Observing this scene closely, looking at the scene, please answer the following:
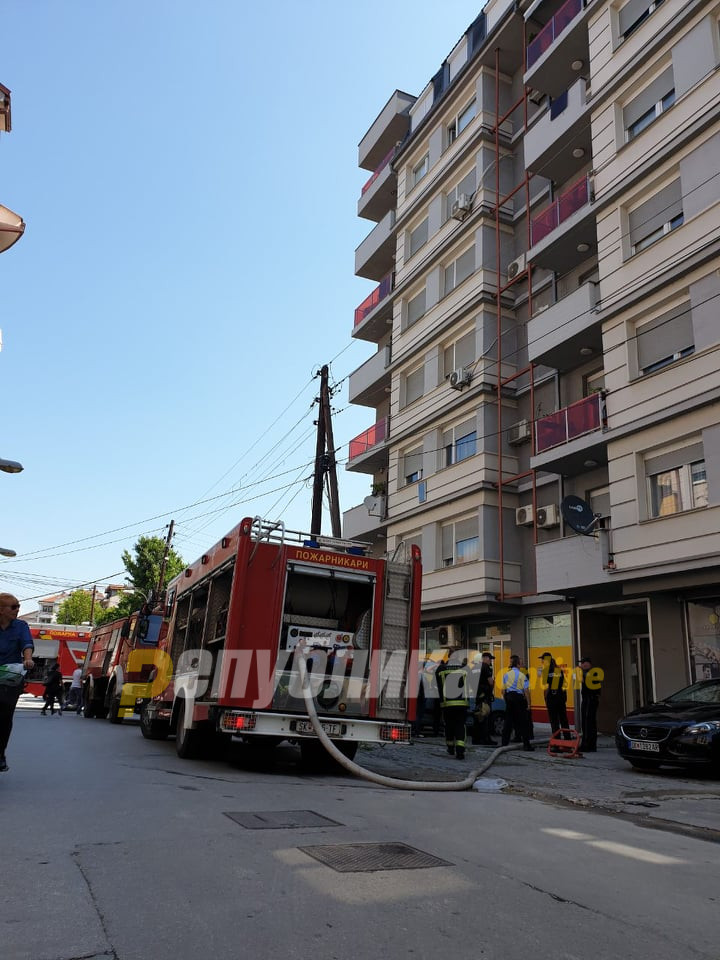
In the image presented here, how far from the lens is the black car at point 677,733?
9992 mm

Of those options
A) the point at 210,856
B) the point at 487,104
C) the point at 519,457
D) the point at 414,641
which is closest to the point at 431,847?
the point at 210,856

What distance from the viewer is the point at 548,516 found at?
64.4 feet

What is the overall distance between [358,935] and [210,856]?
1528 mm

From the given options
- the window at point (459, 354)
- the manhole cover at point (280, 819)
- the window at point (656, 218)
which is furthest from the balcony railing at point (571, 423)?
the manhole cover at point (280, 819)

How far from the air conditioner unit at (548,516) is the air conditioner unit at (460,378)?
4.74 metres

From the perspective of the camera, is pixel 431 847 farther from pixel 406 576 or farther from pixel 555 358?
pixel 555 358

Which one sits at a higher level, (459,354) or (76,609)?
(459,354)

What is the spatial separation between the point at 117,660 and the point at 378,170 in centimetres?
2317

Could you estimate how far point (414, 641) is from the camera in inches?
406

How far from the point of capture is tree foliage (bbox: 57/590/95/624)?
263 feet

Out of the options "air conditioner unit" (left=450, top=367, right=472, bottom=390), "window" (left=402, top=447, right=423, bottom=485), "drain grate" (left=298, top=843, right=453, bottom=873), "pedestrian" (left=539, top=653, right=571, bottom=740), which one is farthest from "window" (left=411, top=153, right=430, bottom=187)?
"drain grate" (left=298, top=843, right=453, bottom=873)

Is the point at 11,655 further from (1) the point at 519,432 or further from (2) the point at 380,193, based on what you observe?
(2) the point at 380,193

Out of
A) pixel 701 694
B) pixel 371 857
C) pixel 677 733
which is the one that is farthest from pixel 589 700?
pixel 371 857

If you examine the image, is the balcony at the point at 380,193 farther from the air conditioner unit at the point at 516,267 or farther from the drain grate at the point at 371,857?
the drain grate at the point at 371,857
